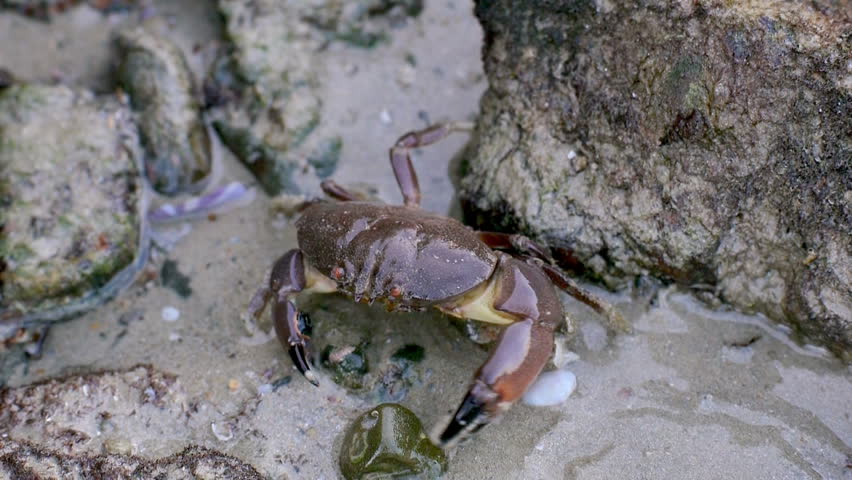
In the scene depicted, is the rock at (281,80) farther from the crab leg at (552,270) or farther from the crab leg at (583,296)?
the crab leg at (583,296)

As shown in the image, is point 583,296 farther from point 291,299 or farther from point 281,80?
point 281,80

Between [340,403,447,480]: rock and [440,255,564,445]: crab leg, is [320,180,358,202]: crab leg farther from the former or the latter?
[340,403,447,480]: rock

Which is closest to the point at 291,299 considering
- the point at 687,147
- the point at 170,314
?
the point at 170,314

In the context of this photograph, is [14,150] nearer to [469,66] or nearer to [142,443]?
[142,443]

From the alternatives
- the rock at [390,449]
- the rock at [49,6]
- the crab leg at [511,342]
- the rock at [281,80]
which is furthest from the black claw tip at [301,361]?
the rock at [49,6]

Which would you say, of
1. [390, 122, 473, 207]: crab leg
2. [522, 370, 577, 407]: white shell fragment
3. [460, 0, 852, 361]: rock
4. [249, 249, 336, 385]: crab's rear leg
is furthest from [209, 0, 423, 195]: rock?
[522, 370, 577, 407]: white shell fragment
